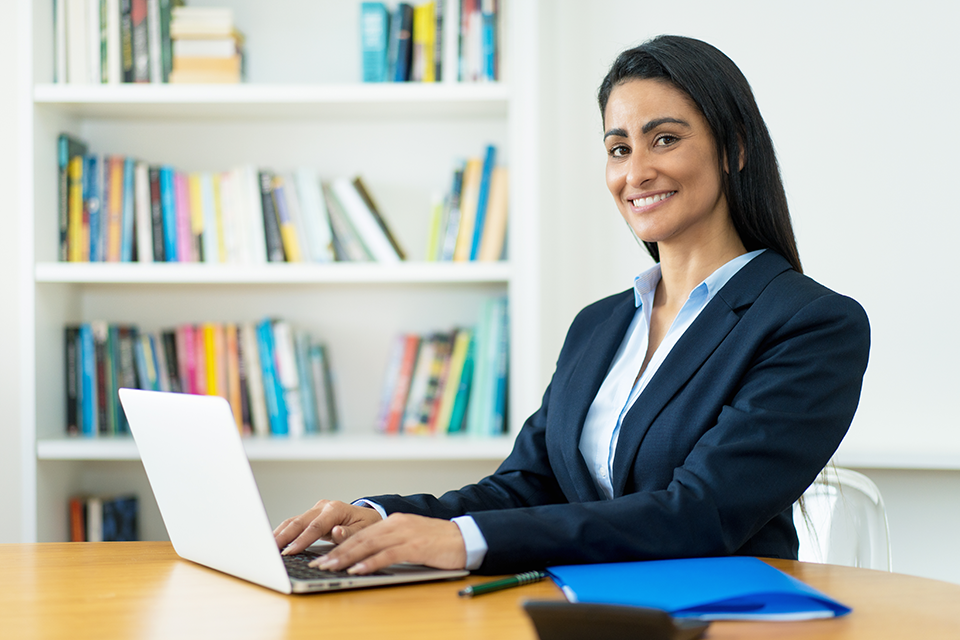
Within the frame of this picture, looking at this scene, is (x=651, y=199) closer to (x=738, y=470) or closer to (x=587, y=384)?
(x=587, y=384)

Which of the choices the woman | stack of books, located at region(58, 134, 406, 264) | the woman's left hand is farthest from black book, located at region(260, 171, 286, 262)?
the woman's left hand

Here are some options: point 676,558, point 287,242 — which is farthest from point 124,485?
point 676,558

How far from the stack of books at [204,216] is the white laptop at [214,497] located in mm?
1357

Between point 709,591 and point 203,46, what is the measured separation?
209 centimetres

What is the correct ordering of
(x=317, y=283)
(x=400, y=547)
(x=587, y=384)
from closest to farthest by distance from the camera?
1. (x=400, y=547)
2. (x=587, y=384)
3. (x=317, y=283)

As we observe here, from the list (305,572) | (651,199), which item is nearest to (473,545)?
(305,572)

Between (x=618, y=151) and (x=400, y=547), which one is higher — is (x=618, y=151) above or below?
above

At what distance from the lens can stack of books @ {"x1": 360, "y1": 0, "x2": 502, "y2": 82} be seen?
91.0 inches

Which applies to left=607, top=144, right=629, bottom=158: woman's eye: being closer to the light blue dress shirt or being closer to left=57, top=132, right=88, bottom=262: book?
the light blue dress shirt

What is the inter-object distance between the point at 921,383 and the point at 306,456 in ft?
5.29

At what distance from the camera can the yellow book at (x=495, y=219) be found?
92.2 inches

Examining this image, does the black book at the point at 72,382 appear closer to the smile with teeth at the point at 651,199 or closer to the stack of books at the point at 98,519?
the stack of books at the point at 98,519

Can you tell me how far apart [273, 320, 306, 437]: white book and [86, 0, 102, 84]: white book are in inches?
33.9

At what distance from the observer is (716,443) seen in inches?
43.0
